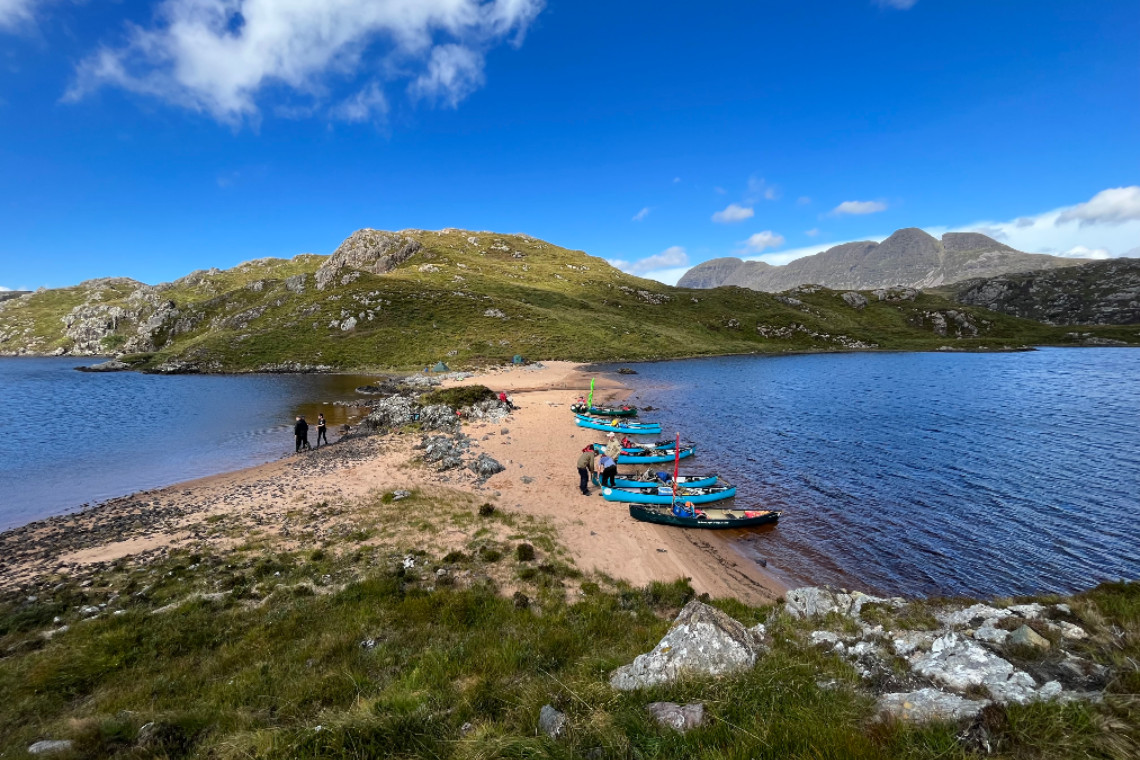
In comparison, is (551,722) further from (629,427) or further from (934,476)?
(629,427)

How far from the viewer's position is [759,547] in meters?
22.0

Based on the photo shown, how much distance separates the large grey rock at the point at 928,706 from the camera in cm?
643

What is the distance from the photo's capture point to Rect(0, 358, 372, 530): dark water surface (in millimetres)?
28703

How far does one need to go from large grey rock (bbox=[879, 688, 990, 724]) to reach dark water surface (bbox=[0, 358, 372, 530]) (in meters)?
37.4

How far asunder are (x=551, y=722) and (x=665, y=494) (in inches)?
791

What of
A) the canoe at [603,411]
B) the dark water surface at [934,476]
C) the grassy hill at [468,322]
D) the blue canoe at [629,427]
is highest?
the grassy hill at [468,322]

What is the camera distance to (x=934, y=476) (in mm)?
30969

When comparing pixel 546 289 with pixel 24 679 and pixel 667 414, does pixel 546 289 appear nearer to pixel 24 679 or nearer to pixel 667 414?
pixel 667 414

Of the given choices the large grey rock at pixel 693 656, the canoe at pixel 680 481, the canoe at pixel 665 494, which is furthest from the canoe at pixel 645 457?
the large grey rock at pixel 693 656

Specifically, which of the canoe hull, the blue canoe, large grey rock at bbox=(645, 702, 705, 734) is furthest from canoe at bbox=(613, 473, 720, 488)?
large grey rock at bbox=(645, 702, 705, 734)

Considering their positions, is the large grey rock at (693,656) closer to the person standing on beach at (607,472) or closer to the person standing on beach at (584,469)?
the person standing on beach at (607,472)

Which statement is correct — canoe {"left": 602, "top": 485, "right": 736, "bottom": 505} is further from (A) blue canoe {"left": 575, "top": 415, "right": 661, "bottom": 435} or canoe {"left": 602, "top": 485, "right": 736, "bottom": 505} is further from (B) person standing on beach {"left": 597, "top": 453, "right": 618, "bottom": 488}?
(A) blue canoe {"left": 575, "top": 415, "right": 661, "bottom": 435}

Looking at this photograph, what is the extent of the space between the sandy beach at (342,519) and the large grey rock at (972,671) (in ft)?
28.0

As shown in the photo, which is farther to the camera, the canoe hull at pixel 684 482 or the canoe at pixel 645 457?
the canoe at pixel 645 457
